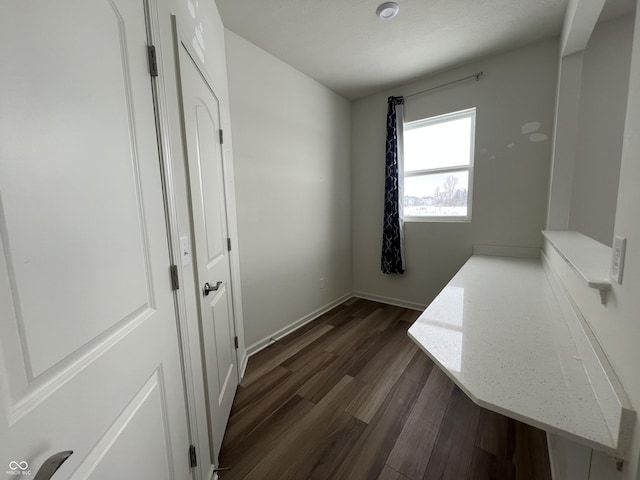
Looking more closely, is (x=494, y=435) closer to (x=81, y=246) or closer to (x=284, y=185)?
(x=81, y=246)

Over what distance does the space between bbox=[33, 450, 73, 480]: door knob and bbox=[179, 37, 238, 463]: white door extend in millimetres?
774

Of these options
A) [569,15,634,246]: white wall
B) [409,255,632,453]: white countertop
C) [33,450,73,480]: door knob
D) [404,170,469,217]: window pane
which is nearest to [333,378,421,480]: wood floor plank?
[409,255,632,453]: white countertop

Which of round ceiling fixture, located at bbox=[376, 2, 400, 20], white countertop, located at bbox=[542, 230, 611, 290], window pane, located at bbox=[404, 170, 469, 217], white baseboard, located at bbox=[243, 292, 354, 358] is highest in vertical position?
round ceiling fixture, located at bbox=[376, 2, 400, 20]

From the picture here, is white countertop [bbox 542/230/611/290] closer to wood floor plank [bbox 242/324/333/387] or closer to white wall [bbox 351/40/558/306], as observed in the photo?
white wall [bbox 351/40/558/306]

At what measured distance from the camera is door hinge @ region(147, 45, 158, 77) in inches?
34.4

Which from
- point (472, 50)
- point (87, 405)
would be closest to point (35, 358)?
point (87, 405)

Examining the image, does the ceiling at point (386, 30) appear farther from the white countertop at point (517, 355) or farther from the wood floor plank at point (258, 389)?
the wood floor plank at point (258, 389)

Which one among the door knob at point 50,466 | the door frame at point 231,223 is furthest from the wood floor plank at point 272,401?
the door knob at point 50,466

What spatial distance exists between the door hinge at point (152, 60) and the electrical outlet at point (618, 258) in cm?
157

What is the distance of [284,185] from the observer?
2596 mm

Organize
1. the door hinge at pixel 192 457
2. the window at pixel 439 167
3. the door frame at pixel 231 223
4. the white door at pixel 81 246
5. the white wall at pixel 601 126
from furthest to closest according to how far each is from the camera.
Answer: the window at pixel 439 167, the white wall at pixel 601 126, the door frame at pixel 231 223, the door hinge at pixel 192 457, the white door at pixel 81 246

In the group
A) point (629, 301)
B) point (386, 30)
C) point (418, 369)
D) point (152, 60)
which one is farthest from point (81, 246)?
point (386, 30)

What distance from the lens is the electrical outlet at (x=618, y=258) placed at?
2.35ft

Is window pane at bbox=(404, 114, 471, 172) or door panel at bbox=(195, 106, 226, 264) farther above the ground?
window pane at bbox=(404, 114, 471, 172)
